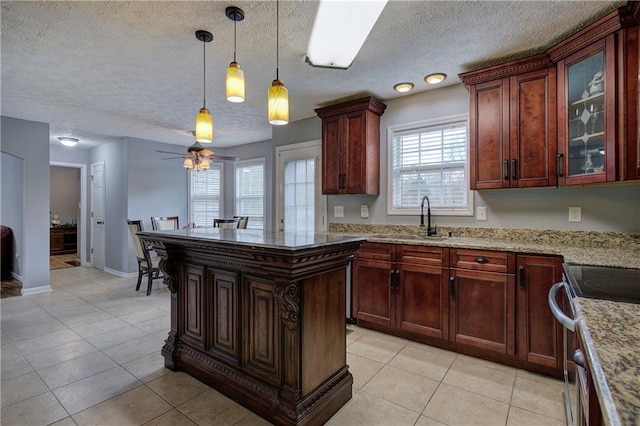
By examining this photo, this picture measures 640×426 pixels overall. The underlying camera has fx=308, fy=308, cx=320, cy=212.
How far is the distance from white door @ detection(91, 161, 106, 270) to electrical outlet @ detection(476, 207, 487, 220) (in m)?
6.48

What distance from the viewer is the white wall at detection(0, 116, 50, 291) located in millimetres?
4316

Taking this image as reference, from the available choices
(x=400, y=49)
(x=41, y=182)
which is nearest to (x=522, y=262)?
(x=400, y=49)

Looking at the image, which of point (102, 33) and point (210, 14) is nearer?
point (210, 14)

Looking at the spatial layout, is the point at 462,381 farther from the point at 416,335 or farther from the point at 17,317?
the point at 17,317

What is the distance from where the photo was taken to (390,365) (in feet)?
7.97

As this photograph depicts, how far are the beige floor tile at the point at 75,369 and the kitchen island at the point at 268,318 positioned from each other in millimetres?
645

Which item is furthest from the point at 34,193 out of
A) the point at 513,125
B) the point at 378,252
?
the point at 513,125

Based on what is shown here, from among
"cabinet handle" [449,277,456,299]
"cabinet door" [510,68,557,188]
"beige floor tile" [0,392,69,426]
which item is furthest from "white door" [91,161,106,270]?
"cabinet door" [510,68,557,188]

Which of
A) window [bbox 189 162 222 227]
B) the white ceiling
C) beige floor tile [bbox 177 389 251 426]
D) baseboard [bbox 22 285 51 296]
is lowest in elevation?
beige floor tile [bbox 177 389 251 426]

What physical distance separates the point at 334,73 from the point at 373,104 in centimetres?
72

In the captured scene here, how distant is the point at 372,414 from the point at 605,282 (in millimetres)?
1390

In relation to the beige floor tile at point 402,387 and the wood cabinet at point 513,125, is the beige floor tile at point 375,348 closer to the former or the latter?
the beige floor tile at point 402,387

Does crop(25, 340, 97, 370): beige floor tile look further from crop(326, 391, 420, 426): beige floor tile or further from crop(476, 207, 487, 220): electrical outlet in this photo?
crop(476, 207, 487, 220): electrical outlet

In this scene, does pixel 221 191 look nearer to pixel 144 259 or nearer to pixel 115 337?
pixel 144 259
